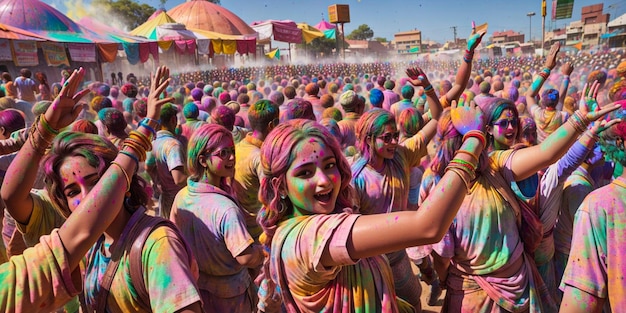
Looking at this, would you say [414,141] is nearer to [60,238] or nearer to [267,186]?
[267,186]

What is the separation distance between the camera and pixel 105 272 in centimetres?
174

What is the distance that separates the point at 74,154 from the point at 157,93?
485 mm

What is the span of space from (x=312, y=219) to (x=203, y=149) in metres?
1.48

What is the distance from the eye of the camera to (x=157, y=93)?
2.04 meters

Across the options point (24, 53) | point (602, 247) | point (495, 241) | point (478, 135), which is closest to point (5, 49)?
point (24, 53)

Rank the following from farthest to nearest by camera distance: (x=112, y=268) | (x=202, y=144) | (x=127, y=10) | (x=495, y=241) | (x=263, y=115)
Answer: (x=127, y=10)
(x=263, y=115)
(x=202, y=144)
(x=495, y=241)
(x=112, y=268)

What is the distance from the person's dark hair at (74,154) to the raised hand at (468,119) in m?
1.47

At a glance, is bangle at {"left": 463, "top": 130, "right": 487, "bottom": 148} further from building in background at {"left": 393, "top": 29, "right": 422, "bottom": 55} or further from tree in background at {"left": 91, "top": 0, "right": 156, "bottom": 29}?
building in background at {"left": 393, "top": 29, "right": 422, "bottom": 55}

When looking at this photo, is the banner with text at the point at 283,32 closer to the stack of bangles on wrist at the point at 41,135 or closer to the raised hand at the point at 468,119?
the stack of bangles on wrist at the point at 41,135

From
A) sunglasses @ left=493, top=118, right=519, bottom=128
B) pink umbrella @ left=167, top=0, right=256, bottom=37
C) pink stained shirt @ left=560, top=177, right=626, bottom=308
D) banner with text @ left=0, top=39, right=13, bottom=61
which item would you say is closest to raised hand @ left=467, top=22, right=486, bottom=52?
sunglasses @ left=493, top=118, right=519, bottom=128

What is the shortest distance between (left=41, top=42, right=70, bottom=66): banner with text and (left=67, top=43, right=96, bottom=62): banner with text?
13.4 inches

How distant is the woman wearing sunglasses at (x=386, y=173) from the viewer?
3.32m

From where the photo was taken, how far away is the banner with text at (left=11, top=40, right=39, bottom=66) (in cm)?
1692

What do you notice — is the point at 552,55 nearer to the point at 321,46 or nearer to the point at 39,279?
the point at 39,279
